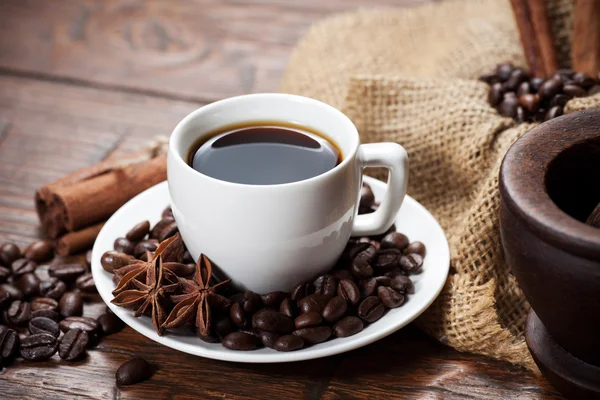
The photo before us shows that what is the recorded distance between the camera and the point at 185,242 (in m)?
1.43

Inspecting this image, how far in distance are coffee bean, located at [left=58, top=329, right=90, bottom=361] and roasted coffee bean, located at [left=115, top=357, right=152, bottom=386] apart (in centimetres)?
9

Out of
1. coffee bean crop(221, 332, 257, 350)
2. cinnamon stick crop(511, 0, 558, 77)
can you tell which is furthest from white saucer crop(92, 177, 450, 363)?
cinnamon stick crop(511, 0, 558, 77)

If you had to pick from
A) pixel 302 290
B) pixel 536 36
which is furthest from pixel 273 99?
pixel 536 36

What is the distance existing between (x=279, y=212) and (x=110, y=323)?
1.39ft

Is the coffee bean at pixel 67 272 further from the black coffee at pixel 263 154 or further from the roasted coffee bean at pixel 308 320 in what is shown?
the roasted coffee bean at pixel 308 320

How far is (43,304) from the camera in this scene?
58.4 inches

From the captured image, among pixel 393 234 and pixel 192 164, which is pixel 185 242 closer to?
pixel 192 164

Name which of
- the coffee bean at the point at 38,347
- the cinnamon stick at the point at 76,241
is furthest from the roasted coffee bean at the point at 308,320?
A: the cinnamon stick at the point at 76,241

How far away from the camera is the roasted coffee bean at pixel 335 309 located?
1.29 metres

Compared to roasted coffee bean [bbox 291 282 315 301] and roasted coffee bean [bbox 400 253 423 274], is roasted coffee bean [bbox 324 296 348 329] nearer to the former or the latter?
roasted coffee bean [bbox 291 282 315 301]

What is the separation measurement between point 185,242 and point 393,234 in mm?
411

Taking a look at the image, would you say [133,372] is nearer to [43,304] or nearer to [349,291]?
[43,304]

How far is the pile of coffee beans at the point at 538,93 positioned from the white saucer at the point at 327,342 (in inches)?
13.0

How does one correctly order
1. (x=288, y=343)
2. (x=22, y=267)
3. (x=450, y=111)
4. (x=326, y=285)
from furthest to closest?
(x=450, y=111) < (x=22, y=267) < (x=326, y=285) < (x=288, y=343)
